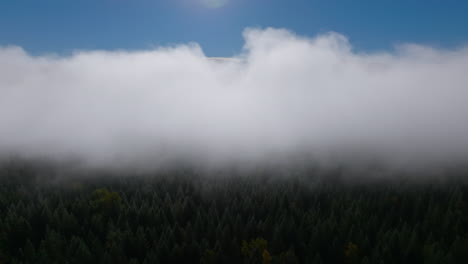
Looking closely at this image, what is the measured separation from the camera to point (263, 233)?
2950 cm

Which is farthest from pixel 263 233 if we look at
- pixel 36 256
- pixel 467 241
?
pixel 36 256

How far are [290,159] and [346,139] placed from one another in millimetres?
32046

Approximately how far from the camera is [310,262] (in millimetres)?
24359

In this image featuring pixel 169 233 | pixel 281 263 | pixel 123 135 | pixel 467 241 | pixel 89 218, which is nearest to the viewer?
pixel 281 263

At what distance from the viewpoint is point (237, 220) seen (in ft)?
103

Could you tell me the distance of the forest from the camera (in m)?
25.2

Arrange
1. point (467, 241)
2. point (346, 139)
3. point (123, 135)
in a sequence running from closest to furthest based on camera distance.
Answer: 1. point (467, 241)
2. point (346, 139)
3. point (123, 135)

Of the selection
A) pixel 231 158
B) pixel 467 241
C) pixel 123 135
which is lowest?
pixel 467 241

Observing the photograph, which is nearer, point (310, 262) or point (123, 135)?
point (310, 262)

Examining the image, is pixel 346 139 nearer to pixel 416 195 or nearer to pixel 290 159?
pixel 290 159

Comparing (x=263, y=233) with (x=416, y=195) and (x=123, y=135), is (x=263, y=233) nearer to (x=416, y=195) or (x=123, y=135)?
(x=416, y=195)

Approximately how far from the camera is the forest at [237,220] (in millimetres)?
25219

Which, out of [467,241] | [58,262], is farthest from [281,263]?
[58,262]

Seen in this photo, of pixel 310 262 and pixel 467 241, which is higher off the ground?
pixel 467 241
